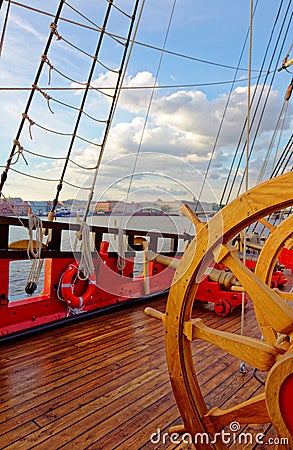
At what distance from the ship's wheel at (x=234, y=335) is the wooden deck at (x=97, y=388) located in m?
0.48

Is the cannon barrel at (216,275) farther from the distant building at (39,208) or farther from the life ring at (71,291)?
the distant building at (39,208)

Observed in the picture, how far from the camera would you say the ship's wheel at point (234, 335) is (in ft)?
2.96

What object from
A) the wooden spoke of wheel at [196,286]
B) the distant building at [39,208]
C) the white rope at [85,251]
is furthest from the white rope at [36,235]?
the wooden spoke of wheel at [196,286]

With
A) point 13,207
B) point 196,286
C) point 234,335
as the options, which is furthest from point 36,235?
point 234,335

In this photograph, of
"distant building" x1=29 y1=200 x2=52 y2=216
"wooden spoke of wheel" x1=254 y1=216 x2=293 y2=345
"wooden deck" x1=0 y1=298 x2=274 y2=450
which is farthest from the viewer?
"distant building" x1=29 y1=200 x2=52 y2=216

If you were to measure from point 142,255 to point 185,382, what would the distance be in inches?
111

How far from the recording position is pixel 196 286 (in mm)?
1114

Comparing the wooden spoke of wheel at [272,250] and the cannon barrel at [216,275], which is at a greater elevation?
the wooden spoke of wheel at [272,250]

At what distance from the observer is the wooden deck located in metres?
1.48

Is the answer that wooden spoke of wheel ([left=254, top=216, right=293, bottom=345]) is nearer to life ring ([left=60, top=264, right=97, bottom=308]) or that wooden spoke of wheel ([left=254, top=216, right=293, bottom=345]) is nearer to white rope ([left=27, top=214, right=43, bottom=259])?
white rope ([left=27, top=214, right=43, bottom=259])

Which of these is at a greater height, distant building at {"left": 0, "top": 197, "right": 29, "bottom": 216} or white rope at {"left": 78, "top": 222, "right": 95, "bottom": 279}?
distant building at {"left": 0, "top": 197, "right": 29, "bottom": 216}

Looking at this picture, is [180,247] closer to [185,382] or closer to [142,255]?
[142,255]

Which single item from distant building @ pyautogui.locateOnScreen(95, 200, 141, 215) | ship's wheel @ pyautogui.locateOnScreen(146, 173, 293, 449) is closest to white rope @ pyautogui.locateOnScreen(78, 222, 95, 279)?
distant building @ pyautogui.locateOnScreen(95, 200, 141, 215)

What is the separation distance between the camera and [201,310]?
368 centimetres
